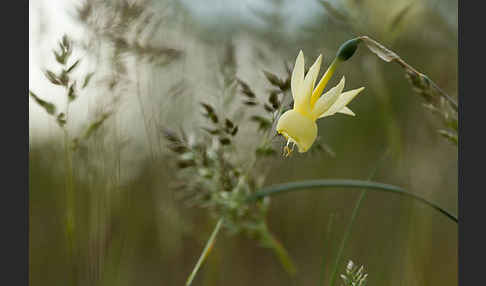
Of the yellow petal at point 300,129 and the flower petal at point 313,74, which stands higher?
the flower petal at point 313,74

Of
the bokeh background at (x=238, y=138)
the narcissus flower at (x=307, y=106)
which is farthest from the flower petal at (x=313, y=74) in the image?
the bokeh background at (x=238, y=138)

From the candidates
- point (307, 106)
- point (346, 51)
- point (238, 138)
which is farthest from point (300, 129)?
point (238, 138)

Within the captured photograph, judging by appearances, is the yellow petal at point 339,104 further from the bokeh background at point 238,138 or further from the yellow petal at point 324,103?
the bokeh background at point 238,138

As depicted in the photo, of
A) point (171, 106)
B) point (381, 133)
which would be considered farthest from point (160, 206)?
point (381, 133)

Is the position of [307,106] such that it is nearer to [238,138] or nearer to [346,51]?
[346,51]

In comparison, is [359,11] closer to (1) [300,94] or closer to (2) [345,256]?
(1) [300,94]

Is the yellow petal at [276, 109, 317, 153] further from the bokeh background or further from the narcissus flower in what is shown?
the bokeh background

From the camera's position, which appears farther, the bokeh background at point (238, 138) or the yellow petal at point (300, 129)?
the bokeh background at point (238, 138)

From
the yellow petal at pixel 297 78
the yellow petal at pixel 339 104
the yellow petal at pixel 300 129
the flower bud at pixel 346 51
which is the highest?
the flower bud at pixel 346 51
